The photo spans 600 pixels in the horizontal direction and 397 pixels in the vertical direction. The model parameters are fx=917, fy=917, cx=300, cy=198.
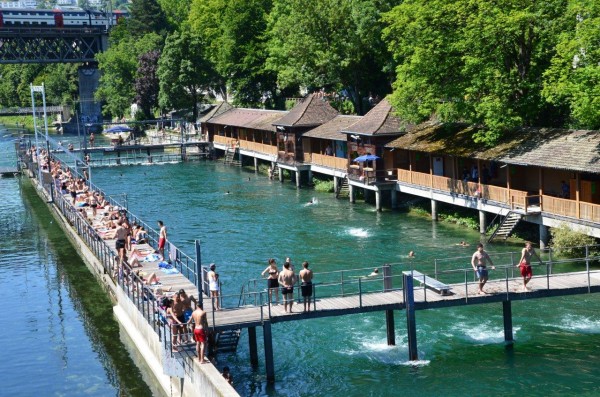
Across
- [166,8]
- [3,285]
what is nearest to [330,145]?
[3,285]

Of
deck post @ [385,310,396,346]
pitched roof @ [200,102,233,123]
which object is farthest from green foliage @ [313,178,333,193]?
deck post @ [385,310,396,346]

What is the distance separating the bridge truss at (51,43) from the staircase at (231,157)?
56.4m

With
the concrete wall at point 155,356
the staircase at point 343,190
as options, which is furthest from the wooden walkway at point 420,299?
the staircase at point 343,190

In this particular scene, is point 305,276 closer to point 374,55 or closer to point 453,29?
point 453,29

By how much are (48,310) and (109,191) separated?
32498 mm

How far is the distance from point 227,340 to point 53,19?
11713cm

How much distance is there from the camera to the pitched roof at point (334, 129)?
204ft

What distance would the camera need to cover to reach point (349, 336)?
97.4ft

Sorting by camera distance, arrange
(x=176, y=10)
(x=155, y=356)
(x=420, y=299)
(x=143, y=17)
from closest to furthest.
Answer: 1. (x=155, y=356)
2. (x=420, y=299)
3. (x=143, y=17)
4. (x=176, y=10)

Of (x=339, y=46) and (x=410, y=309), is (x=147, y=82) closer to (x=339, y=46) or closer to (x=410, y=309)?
(x=339, y=46)

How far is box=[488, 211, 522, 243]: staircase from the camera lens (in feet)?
138

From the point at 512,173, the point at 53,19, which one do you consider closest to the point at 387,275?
the point at 512,173

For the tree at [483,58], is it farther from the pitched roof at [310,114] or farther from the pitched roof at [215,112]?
the pitched roof at [215,112]

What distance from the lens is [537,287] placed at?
28.0m
